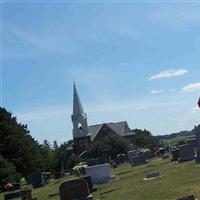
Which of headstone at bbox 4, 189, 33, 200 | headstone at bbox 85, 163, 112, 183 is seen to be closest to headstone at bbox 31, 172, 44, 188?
headstone at bbox 4, 189, 33, 200

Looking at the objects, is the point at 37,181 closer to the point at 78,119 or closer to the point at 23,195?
the point at 23,195

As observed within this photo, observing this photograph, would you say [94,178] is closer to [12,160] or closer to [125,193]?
[125,193]

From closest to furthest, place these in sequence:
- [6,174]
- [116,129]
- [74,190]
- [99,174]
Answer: [74,190]
[99,174]
[6,174]
[116,129]

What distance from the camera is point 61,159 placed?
6506 cm

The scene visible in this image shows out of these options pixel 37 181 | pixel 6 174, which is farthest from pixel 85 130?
pixel 37 181

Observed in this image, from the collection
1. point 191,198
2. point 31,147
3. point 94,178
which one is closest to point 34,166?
point 31,147

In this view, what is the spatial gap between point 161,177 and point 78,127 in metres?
88.8

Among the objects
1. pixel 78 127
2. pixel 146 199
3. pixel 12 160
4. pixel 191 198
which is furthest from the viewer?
pixel 78 127

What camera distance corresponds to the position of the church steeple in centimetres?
10489

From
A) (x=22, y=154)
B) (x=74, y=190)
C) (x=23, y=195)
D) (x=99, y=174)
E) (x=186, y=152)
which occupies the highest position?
(x=22, y=154)

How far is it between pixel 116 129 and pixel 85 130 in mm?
8290

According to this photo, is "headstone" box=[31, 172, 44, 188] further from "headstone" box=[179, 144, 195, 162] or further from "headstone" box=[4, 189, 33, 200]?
"headstone" box=[179, 144, 195, 162]

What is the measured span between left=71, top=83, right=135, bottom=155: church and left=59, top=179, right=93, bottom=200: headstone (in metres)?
85.3

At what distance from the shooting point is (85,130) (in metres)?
112
